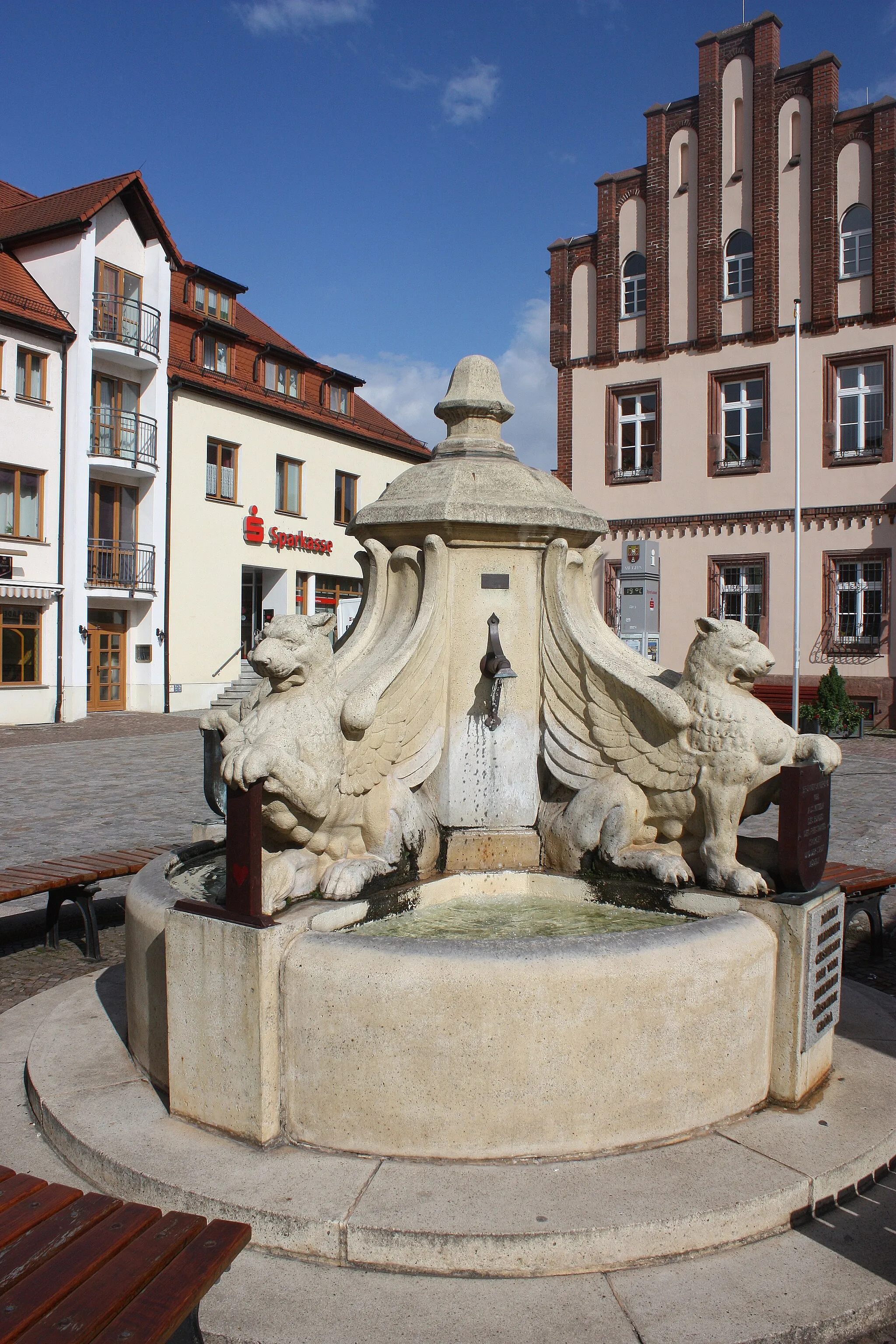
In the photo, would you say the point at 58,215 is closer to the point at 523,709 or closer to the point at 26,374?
the point at 26,374

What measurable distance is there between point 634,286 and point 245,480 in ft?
36.4

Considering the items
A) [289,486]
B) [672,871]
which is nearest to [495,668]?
[672,871]

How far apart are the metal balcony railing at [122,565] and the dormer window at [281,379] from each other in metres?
6.96

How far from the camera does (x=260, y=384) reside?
28.3 meters

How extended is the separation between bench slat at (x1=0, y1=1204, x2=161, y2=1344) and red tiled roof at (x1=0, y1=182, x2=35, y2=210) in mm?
27703

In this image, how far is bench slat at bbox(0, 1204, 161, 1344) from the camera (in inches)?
75.8

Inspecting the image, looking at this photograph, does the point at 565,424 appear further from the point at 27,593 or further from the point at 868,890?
the point at 868,890

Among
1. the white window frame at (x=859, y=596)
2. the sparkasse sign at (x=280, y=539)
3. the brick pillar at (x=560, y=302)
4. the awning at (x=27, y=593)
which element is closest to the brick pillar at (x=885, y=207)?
the white window frame at (x=859, y=596)

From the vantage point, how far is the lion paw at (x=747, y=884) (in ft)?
12.5

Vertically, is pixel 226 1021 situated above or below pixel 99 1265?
above

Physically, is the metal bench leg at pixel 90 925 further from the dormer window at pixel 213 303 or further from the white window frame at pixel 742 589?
the dormer window at pixel 213 303

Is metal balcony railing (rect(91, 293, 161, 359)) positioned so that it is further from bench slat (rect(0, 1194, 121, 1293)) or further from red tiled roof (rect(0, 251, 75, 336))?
bench slat (rect(0, 1194, 121, 1293))

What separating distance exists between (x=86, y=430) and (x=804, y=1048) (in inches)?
855

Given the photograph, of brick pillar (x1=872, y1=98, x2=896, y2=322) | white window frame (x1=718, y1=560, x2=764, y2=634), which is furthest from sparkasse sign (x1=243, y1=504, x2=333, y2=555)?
brick pillar (x1=872, y1=98, x2=896, y2=322)
